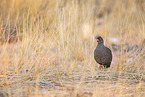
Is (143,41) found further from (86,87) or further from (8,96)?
(8,96)

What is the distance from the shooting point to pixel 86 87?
2.72 metres

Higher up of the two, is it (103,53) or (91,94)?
(103,53)

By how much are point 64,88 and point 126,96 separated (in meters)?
0.71

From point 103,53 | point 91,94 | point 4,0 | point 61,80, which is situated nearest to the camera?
point 91,94

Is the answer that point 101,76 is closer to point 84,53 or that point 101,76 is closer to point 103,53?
point 103,53

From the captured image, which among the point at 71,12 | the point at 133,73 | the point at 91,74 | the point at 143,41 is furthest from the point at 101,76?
the point at 71,12

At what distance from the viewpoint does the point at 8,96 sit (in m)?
2.33

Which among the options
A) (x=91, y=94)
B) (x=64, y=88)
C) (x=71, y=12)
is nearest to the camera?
(x=91, y=94)

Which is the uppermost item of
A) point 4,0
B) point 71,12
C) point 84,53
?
point 4,0

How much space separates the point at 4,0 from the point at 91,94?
3484 mm

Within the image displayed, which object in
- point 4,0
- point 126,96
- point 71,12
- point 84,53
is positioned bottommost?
point 126,96

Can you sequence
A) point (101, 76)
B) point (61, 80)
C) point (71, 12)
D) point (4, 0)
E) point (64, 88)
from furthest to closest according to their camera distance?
point (4, 0) < point (71, 12) < point (101, 76) < point (61, 80) < point (64, 88)

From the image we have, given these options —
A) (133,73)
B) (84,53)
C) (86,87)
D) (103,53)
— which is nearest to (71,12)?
(84,53)

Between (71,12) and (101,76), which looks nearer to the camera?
(101,76)
